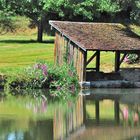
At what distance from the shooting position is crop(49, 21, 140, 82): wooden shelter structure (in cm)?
3806

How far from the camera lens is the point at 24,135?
61.5 ft

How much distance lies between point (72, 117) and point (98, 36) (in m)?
16.8

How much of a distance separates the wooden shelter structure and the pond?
16.1ft

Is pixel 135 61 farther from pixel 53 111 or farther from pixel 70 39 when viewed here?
pixel 53 111

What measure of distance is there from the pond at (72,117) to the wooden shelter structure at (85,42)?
16.1ft

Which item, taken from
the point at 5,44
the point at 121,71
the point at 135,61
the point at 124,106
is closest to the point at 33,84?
the point at 121,71

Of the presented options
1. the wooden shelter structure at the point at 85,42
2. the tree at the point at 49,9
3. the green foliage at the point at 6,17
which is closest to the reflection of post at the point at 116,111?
the wooden shelter structure at the point at 85,42

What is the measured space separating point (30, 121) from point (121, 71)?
18.5m

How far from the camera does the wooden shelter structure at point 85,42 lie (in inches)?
1499

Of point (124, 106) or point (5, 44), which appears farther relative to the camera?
point (5, 44)

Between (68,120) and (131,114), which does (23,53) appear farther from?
(68,120)

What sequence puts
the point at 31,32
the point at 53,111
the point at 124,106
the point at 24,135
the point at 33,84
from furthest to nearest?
the point at 31,32
the point at 33,84
the point at 124,106
the point at 53,111
the point at 24,135

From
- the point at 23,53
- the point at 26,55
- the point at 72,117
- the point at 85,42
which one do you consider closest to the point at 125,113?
the point at 72,117

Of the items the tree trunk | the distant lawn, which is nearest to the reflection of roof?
the distant lawn
